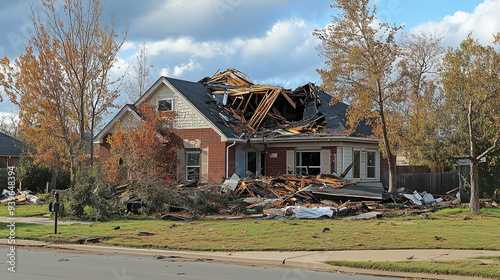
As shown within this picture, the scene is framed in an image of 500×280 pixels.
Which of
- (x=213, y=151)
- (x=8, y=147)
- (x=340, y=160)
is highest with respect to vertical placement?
(x=8, y=147)

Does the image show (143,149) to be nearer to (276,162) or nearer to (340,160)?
(276,162)

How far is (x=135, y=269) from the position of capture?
10.5 m

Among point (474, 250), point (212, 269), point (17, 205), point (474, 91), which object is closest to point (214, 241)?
point (212, 269)

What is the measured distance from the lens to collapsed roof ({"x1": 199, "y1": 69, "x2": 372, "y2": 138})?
2934 cm

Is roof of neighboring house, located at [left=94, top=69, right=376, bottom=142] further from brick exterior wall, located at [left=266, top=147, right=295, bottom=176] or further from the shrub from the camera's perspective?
the shrub

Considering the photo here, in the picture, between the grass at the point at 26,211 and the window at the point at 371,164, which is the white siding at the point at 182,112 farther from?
the grass at the point at 26,211

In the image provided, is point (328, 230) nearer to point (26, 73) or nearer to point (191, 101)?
point (191, 101)

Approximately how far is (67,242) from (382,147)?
56.3 ft

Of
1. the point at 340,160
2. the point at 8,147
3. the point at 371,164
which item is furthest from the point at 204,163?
the point at 8,147

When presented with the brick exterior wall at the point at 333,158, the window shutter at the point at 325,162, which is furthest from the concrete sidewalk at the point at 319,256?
the window shutter at the point at 325,162

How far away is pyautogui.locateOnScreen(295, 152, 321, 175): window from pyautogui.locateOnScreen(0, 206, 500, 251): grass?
1031 centimetres

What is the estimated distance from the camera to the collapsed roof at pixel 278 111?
96.3 feet

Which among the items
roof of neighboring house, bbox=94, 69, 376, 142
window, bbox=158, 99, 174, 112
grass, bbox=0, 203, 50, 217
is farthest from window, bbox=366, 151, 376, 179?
grass, bbox=0, 203, 50, 217

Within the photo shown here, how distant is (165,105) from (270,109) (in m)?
6.39
